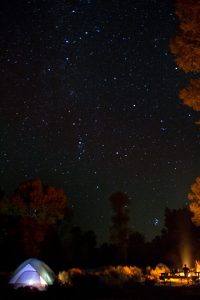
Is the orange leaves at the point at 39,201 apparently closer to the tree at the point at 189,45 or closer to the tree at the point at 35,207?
the tree at the point at 35,207

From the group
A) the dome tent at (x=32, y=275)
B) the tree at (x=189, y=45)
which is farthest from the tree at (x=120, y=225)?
the tree at (x=189, y=45)

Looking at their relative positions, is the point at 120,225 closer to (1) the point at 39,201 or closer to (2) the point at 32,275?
(1) the point at 39,201

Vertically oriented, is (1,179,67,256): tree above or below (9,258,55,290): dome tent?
above

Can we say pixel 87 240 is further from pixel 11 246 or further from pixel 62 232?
pixel 11 246

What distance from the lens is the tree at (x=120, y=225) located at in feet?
162

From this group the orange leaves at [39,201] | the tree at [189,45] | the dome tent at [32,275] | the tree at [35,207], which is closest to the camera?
the tree at [189,45]

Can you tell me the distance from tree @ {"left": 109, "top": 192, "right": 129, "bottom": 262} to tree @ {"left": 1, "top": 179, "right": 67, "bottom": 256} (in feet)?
19.3

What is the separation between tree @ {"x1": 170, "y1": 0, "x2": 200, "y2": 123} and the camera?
14141 millimetres

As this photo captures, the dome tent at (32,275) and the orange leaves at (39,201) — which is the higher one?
the orange leaves at (39,201)

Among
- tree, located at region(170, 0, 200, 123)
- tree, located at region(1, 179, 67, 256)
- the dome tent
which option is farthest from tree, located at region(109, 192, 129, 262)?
tree, located at region(170, 0, 200, 123)

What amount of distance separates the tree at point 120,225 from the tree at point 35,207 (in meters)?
5.88

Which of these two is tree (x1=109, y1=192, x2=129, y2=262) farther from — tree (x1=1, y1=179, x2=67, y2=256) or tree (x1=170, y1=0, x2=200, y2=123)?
tree (x1=170, y1=0, x2=200, y2=123)

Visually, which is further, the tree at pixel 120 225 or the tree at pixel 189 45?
the tree at pixel 120 225

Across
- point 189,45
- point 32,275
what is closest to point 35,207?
point 32,275
